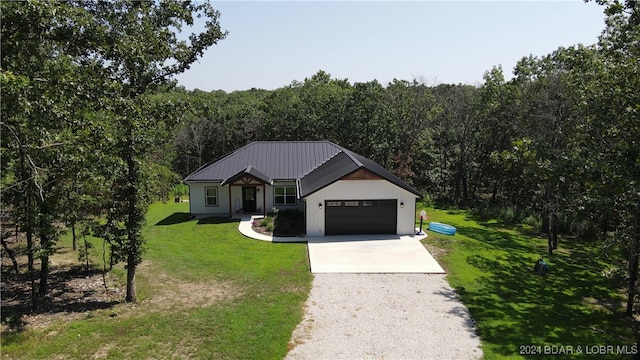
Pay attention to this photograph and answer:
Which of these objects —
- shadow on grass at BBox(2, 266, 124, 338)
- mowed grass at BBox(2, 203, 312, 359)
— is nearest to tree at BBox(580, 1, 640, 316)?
mowed grass at BBox(2, 203, 312, 359)

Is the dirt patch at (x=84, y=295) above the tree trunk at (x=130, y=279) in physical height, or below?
below

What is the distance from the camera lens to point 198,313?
12062 mm

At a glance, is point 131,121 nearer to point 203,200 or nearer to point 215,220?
point 215,220

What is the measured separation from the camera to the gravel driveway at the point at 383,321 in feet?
34.2

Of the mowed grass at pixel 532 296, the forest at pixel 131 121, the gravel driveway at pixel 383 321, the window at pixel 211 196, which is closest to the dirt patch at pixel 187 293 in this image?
the forest at pixel 131 121

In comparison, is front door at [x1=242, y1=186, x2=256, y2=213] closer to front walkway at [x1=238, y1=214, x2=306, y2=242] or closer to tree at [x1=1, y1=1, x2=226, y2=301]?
front walkway at [x1=238, y1=214, x2=306, y2=242]

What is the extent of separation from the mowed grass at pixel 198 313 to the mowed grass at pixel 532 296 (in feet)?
19.0

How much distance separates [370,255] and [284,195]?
375 inches

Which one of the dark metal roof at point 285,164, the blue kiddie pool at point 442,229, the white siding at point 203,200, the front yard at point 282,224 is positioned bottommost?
the blue kiddie pool at point 442,229

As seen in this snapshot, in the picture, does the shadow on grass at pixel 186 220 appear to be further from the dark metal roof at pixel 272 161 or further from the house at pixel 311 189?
the dark metal roof at pixel 272 161

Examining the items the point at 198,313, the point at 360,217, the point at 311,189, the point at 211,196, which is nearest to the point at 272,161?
the point at 211,196

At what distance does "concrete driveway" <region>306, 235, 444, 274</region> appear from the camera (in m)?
16.4

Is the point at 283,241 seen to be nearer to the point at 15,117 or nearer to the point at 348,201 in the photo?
the point at 348,201

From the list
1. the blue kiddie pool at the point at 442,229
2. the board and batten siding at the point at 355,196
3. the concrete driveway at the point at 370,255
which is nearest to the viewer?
the concrete driveway at the point at 370,255
